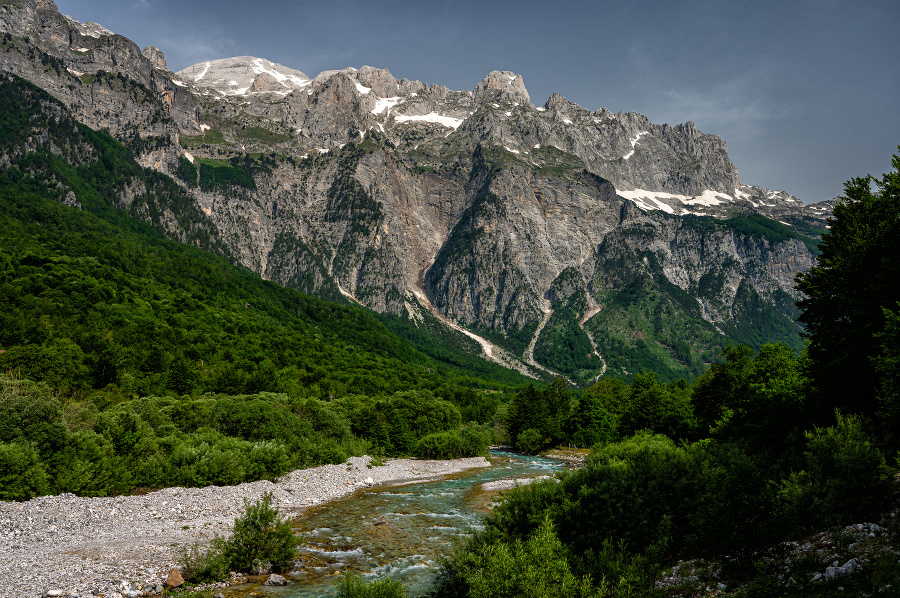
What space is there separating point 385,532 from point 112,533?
549 inches

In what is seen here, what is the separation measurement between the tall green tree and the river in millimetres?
19664

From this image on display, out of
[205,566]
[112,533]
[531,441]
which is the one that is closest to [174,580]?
[205,566]

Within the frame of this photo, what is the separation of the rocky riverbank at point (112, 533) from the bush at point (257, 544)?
236 cm

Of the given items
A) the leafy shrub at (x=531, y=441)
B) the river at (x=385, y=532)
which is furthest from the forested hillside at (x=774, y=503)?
the leafy shrub at (x=531, y=441)

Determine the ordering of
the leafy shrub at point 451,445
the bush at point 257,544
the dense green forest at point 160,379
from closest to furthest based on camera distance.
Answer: the bush at point 257,544 → the dense green forest at point 160,379 → the leafy shrub at point 451,445

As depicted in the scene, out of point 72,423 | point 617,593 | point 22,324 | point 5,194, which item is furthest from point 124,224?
point 617,593

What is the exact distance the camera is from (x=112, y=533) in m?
22.8

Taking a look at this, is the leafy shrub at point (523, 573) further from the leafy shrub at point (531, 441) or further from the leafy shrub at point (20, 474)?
Result: the leafy shrub at point (531, 441)

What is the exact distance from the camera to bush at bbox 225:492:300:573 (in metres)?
19.6

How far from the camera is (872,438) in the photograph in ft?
54.0

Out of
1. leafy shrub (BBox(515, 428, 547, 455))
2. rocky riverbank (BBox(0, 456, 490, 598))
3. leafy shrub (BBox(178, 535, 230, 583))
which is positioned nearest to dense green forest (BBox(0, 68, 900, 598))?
leafy shrub (BBox(515, 428, 547, 455))

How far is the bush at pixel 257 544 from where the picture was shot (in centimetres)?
1958

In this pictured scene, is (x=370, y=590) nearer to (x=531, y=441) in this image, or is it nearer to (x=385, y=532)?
(x=385, y=532)

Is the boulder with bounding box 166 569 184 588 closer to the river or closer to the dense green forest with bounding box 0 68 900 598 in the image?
the river
